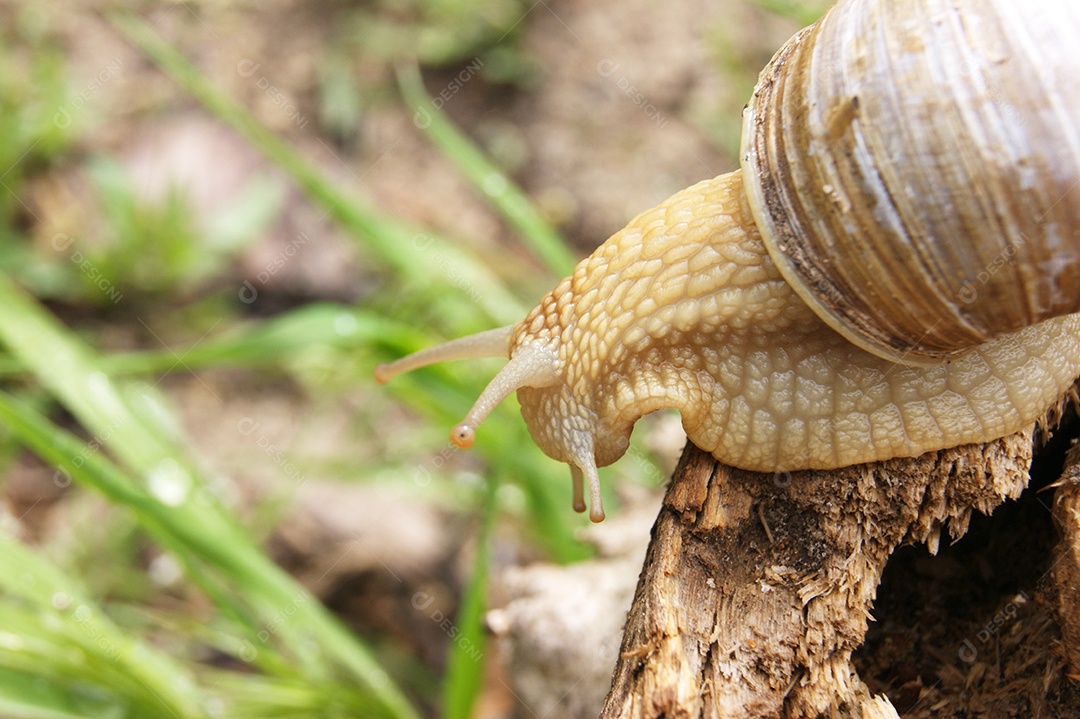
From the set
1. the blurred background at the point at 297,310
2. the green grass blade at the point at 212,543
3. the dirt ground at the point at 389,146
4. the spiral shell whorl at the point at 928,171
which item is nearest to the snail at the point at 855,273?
the spiral shell whorl at the point at 928,171

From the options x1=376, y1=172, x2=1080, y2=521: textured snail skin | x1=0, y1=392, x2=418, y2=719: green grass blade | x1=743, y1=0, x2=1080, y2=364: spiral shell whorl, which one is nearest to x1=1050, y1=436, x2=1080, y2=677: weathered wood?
x1=376, y1=172, x2=1080, y2=521: textured snail skin

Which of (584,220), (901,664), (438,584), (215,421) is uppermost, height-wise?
(584,220)

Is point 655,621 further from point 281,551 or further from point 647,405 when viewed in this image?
point 281,551

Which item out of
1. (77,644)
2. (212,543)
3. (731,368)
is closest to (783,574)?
(731,368)

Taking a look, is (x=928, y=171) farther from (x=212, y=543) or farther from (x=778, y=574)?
(x=212, y=543)

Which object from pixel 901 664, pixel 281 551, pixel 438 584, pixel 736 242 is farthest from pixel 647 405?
pixel 281 551

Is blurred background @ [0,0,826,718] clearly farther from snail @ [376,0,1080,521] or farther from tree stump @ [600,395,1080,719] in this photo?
tree stump @ [600,395,1080,719]
